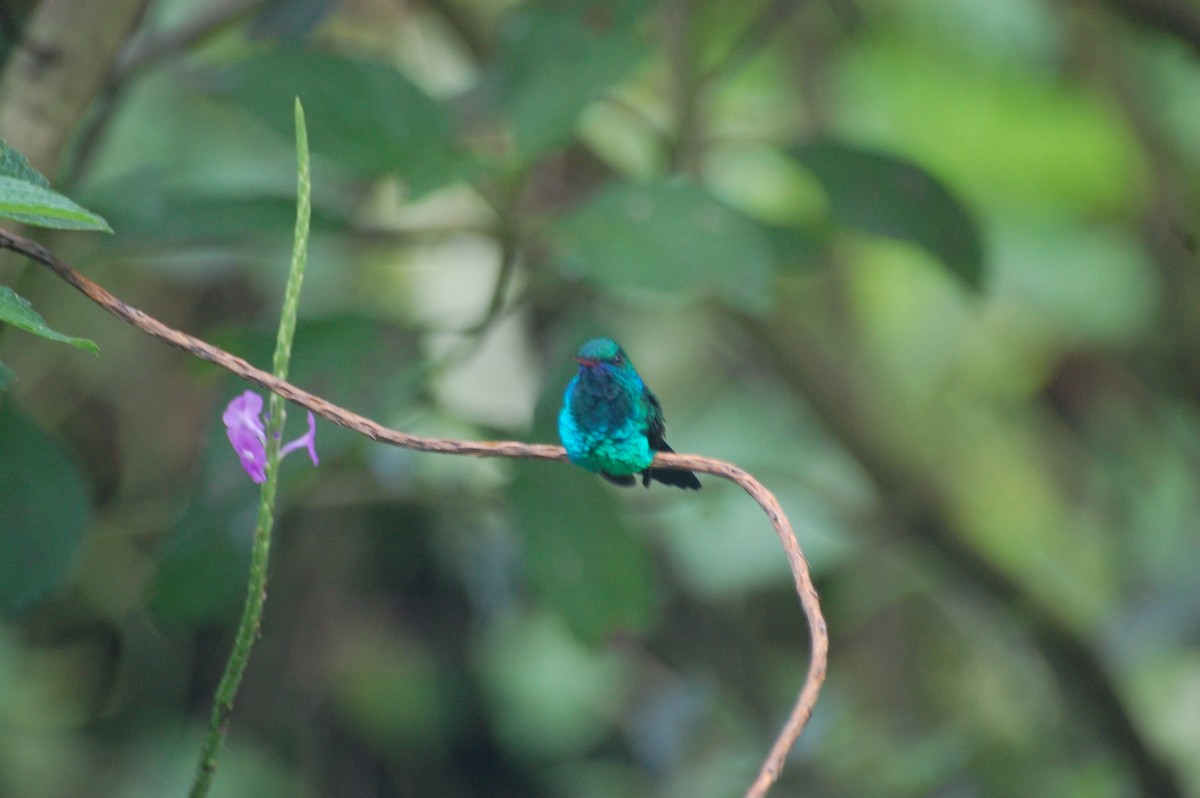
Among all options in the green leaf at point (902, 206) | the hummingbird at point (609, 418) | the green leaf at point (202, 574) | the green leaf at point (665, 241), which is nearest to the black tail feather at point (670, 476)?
the hummingbird at point (609, 418)

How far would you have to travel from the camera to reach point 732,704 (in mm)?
1907

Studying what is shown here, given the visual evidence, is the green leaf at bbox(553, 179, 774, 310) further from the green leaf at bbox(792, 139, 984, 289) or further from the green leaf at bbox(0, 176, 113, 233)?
the green leaf at bbox(0, 176, 113, 233)

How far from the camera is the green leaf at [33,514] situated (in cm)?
100

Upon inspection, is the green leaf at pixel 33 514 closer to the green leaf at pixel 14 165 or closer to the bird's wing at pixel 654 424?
the green leaf at pixel 14 165

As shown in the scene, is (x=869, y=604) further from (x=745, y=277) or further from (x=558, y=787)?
(x=745, y=277)

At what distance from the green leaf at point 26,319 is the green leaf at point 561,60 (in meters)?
0.74

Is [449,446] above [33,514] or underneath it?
above

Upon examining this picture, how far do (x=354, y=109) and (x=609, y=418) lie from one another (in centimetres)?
76

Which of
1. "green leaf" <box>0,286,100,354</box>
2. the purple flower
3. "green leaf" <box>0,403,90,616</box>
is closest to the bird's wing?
the purple flower

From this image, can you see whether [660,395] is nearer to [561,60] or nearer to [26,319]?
[561,60]

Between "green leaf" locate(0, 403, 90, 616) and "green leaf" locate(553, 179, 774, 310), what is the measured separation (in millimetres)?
521

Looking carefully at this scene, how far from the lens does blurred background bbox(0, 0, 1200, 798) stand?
1352 millimetres

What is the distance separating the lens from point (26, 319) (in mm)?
558

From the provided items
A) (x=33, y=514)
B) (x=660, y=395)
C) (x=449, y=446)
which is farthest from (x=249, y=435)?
(x=660, y=395)
